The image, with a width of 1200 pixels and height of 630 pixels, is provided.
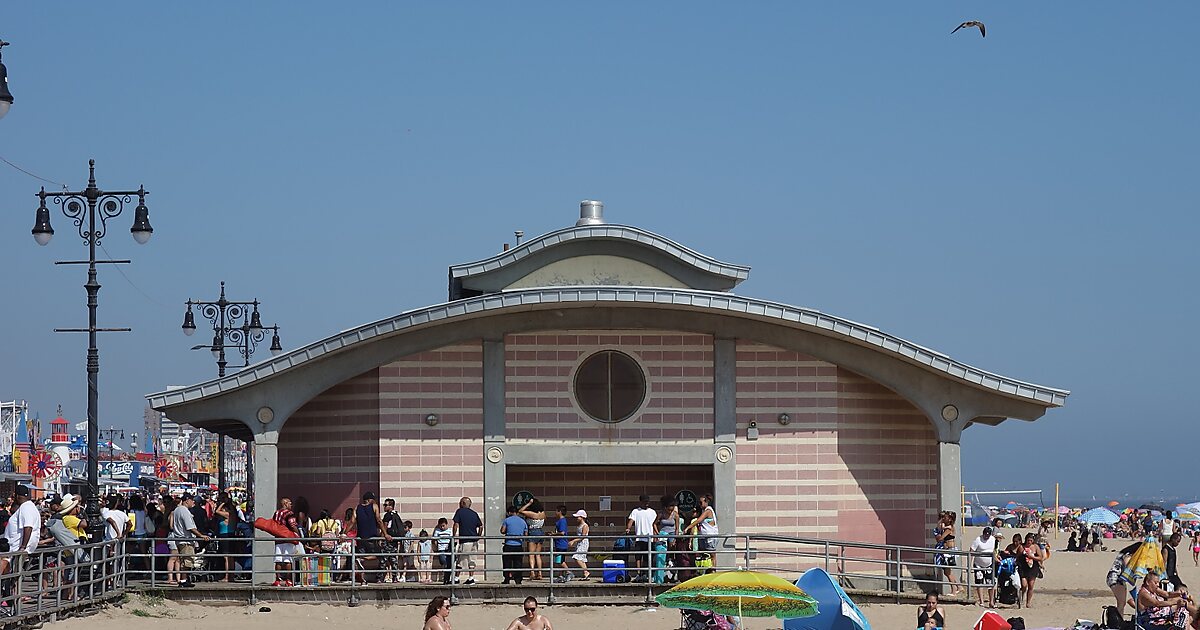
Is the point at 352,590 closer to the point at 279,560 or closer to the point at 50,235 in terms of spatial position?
the point at 279,560

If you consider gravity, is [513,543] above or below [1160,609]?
above

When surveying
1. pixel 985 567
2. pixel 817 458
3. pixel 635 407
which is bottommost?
pixel 985 567

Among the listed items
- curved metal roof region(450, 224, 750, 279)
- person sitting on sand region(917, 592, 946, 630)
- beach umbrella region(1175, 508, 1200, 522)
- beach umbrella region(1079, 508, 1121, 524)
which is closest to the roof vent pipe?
curved metal roof region(450, 224, 750, 279)

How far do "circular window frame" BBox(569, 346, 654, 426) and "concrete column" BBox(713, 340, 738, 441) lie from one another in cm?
99

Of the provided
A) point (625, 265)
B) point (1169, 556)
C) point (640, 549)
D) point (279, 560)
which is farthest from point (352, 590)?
point (1169, 556)

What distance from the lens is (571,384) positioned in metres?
24.9

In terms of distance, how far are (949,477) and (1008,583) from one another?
1814mm

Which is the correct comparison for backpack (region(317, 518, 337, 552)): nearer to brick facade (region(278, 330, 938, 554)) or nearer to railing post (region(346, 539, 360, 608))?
railing post (region(346, 539, 360, 608))

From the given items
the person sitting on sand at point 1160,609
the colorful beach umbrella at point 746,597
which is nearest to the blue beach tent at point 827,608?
the colorful beach umbrella at point 746,597

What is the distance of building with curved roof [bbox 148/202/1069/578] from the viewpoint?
2450cm

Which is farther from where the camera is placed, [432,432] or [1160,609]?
[432,432]

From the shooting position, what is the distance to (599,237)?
25.8 m

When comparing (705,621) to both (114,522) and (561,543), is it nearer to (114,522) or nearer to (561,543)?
(561,543)

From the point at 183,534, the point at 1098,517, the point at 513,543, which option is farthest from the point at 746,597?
the point at 1098,517
